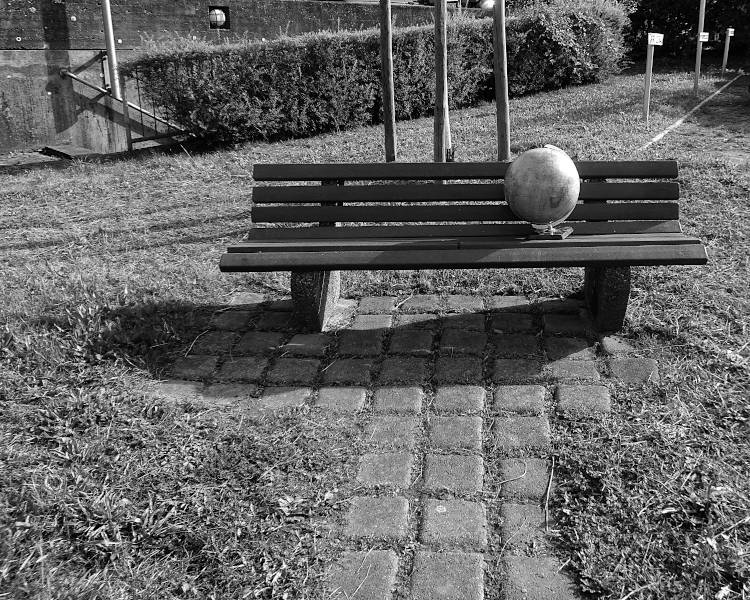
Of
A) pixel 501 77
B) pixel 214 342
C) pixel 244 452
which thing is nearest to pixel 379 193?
pixel 214 342

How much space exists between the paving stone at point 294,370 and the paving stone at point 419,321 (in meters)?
0.63

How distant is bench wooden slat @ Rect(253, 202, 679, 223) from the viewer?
167 inches

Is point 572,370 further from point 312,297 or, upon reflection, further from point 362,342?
point 312,297

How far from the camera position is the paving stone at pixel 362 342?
13.2 feet

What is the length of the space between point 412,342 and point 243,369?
882mm

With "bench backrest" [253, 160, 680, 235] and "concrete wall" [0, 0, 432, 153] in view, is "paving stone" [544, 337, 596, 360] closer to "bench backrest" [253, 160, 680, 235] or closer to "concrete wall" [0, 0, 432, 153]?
"bench backrest" [253, 160, 680, 235]

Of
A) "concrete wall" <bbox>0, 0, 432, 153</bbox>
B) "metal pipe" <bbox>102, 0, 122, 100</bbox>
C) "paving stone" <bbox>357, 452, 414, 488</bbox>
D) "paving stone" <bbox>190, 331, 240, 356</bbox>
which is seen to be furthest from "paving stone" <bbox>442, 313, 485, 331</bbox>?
"metal pipe" <bbox>102, 0, 122, 100</bbox>

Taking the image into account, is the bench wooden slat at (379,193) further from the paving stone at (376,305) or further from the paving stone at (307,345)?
the paving stone at (307,345)

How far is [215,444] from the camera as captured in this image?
3168mm

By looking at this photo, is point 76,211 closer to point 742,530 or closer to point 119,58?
point 742,530

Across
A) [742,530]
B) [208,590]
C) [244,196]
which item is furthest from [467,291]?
[244,196]

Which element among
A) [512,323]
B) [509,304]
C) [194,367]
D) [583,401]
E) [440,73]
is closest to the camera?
[583,401]

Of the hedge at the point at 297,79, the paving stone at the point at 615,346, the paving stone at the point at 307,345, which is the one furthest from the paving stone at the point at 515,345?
the hedge at the point at 297,79

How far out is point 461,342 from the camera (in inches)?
161
